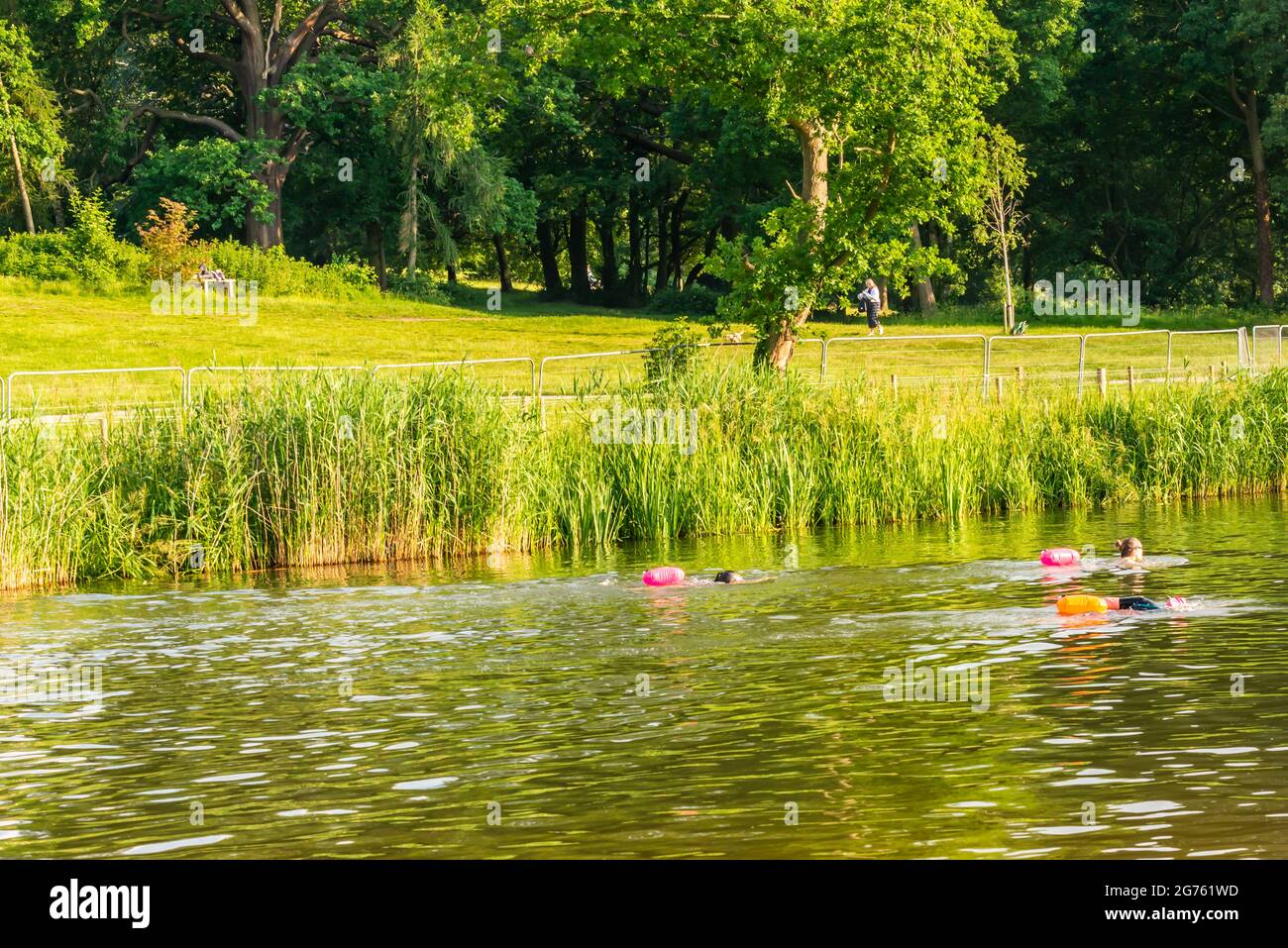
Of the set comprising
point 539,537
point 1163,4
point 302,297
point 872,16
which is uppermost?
point 1163,4

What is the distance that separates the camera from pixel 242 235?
67250 mm

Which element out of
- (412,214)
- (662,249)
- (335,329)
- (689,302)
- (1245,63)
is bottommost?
(335,329)

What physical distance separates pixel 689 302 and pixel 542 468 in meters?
40.7

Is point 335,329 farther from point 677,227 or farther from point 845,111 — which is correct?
point 677,227

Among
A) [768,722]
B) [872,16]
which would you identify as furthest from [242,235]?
[768,722]

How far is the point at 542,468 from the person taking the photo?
26.0 metres

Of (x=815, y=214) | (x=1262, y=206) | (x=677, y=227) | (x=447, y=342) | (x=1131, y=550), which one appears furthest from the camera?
(x=677, y=227)

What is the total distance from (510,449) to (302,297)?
3487cm

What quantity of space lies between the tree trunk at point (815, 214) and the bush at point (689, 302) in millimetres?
28111

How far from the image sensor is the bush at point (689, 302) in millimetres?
65188

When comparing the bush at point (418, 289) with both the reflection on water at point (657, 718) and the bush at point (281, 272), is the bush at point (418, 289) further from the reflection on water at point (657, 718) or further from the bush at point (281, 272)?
the reflection on water at point (657, 718)

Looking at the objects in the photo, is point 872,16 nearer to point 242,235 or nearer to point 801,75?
point 801,75

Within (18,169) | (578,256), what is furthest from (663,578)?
(578,256)

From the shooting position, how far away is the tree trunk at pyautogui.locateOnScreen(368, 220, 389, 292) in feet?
224
